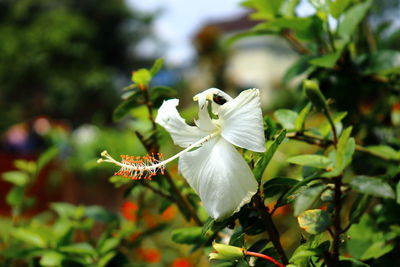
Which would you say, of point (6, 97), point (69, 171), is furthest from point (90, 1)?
point (69, 171)

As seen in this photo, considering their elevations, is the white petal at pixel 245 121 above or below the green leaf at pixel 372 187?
Answer: above

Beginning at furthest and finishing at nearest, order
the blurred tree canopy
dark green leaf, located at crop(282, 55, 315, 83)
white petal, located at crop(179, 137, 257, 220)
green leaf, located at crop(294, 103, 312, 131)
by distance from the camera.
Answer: the blurred tree canopy, dark green leaf, located at crop(282, 55, 315, 83), green leaf, located at crop(294, 103, 312, 131), white petal, located at crop(179, 137, 257, 220)

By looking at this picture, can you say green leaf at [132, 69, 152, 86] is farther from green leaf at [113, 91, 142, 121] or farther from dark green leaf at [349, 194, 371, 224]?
dark green leaf at [349, 194, 371, 224]

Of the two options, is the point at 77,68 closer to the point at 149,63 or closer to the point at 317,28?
the point at 149,63

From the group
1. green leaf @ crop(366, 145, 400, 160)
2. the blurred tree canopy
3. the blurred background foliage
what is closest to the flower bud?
the blurred background foliage

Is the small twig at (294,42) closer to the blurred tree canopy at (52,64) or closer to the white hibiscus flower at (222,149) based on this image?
the white hibiscus flower at (222,149)

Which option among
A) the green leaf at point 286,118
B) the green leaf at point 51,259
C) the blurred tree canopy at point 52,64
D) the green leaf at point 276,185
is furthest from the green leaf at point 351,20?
the blurred tree canopy at point 52,64
